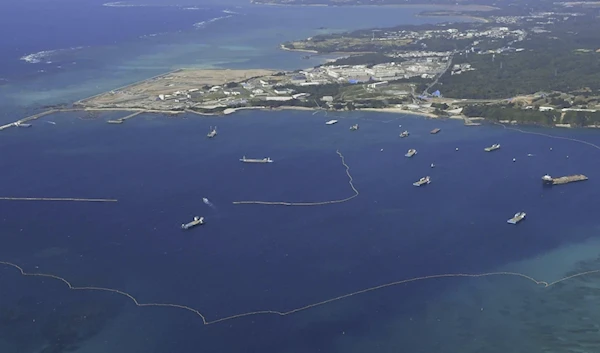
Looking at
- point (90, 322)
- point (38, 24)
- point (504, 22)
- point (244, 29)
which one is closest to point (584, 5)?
point (504, 22)

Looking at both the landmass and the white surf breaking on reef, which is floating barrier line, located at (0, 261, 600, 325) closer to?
the landmass

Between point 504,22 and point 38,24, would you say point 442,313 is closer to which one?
point 504,22

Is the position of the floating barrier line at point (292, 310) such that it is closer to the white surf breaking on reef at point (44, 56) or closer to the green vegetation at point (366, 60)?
the green vegetation at point (366, 60)

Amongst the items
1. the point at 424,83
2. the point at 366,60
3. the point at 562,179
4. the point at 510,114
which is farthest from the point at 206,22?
the point at 562,179

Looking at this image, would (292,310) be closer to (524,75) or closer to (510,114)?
(510,114)

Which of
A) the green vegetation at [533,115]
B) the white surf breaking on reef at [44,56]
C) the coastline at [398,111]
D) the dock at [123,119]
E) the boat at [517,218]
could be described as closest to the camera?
the boat at [517,218]

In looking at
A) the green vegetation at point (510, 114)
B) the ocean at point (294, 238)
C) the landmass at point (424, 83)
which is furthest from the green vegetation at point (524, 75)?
the ocean at point (294, 238)
